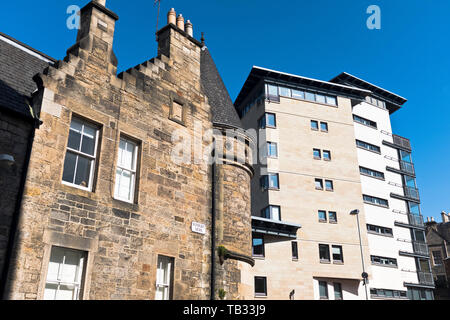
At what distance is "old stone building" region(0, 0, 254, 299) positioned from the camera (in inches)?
338

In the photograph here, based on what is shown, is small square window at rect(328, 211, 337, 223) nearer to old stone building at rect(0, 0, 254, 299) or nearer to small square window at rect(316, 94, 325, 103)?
small square window at rect(316, 94, 325, 103)

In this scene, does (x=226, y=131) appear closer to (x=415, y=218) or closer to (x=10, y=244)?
(x=10, y=244)

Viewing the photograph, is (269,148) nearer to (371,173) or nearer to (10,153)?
(371,173)

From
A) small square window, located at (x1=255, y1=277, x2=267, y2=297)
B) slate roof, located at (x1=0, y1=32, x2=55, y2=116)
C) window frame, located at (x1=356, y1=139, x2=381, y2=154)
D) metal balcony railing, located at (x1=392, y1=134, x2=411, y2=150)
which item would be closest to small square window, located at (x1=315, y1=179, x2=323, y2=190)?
window frame, located at (x1=356, y1=139, x2=381, y2=154)

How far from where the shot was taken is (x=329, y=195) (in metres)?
36.1

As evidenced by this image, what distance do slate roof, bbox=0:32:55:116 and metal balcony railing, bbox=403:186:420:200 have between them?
1575 inches

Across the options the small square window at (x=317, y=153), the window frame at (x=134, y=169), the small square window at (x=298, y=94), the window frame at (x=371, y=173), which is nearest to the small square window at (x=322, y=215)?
the small square window at (x=317, y=153)

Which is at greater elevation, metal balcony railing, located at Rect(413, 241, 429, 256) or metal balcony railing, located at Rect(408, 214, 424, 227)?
metal balcony railing, located at Rect(408, 214, 424, 227)

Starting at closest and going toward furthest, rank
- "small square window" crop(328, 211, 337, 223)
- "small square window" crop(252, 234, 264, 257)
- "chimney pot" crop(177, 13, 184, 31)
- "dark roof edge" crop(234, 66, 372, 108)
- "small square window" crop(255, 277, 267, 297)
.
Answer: "chimney pot" crop(177, 13, 184, 31)
"small square window" crop(255, 277, 267, 297)
"small square window" crop(252, 234, 264, 257)
"small square window" crop(328, 211, 337, 223)
"dark roof edge" crop(234, 66, 372, 108)

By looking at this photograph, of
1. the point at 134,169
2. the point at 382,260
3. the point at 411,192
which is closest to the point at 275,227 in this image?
the point at 382,260

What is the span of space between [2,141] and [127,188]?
120 inches

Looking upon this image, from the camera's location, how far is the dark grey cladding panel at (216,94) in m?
14.4

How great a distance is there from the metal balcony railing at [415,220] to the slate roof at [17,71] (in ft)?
130

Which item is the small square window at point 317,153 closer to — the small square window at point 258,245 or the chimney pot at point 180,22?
the small square window at point 258,245
